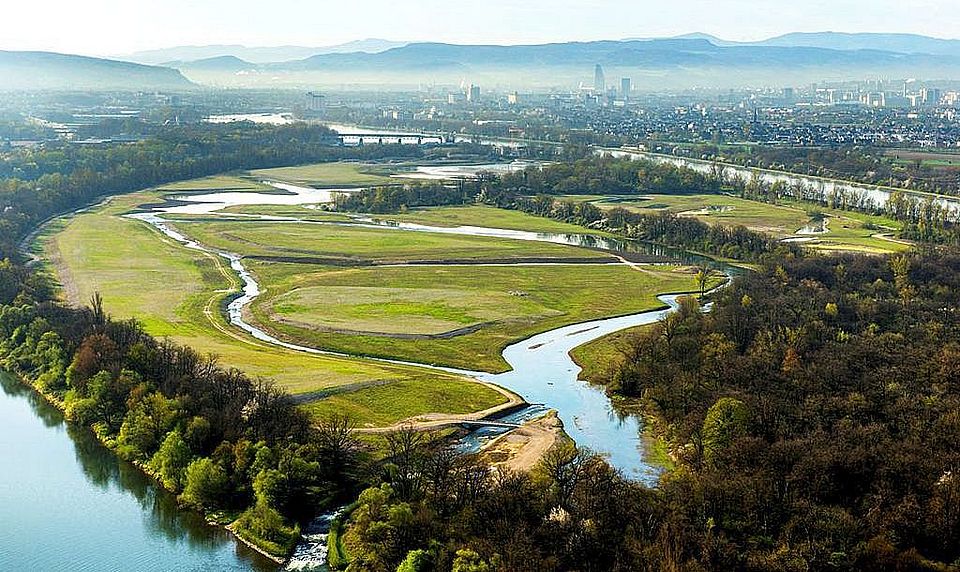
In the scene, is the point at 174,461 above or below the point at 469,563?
below

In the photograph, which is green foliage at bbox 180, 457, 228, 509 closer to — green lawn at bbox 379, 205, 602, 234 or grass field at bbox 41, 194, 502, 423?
grass field at bbox 41, 194, 502, 423

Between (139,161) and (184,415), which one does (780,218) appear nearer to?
(184,415)

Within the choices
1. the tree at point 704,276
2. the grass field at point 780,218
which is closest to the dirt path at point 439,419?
the tree at point 704,276

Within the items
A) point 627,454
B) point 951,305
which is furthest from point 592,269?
point 627,454

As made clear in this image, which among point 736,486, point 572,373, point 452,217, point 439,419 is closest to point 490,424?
point 439,419

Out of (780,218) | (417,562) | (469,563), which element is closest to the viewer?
(469,563)
